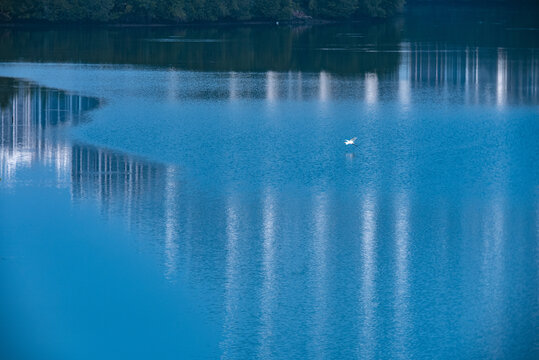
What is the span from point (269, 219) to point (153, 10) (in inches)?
1673

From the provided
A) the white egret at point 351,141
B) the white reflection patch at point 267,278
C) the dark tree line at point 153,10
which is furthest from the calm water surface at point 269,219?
the dark tree line at point 153,10

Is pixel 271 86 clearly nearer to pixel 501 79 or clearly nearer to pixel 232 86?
pixel 232 86

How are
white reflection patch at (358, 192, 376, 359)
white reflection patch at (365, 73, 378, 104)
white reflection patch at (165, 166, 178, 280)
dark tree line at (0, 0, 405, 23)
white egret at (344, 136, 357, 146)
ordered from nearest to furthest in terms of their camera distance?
white reflection patch at (358, 192, 376, 359) → white reflection patch at (165, 166, 178, 280) → white egret at (344, 136, 357, 146) → white reflection patch at (365, 73, 378, 104) → dark tree line at (0, 0, 405, 23)

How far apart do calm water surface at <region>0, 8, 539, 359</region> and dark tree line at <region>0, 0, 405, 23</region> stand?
26753 millimetres

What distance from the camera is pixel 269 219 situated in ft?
43.9

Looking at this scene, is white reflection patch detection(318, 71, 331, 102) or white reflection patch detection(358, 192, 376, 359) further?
white reflection patch detection(318, 71, 331, 102)

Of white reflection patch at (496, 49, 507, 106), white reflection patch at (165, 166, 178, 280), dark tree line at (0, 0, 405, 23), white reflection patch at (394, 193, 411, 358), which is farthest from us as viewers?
dark tree line at (0, 0, 405, 23)

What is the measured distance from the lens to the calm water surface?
32.0ft

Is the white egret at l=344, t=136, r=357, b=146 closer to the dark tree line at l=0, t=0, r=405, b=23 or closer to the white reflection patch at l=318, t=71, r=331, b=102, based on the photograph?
the white reflection patch at l=318, t=71, r=331, b=102

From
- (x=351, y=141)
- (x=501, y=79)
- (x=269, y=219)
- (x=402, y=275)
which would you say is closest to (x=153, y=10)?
(x=501, y=79)

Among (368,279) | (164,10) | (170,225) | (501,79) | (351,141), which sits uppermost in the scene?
(164,10)

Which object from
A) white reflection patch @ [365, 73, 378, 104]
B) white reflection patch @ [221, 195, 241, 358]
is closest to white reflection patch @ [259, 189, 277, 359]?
white reflection patch @ [221, 195, 241, 358]

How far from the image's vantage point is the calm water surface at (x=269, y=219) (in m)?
9.74

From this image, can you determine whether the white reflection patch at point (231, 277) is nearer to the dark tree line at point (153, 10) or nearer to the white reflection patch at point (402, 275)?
the white reflection patch at point (402, 275)
